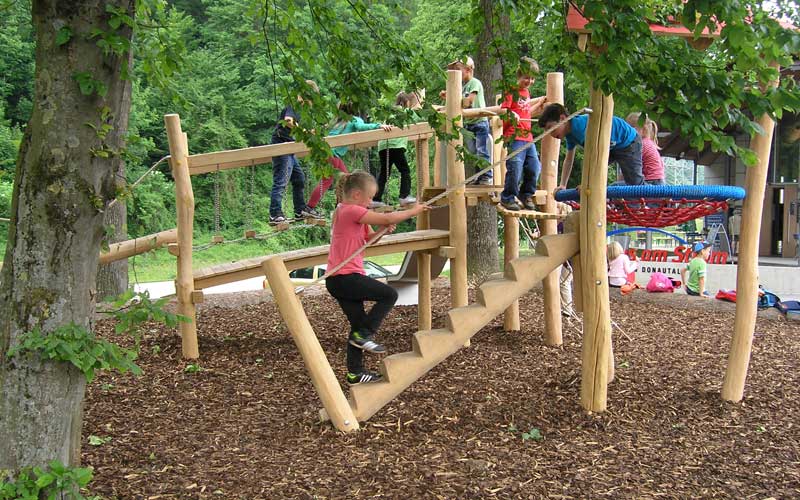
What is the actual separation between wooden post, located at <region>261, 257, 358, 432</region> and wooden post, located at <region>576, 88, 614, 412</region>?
1538 mm

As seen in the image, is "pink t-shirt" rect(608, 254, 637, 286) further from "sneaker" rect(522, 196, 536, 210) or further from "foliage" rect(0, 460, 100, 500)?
"foliage" rect(0, 460, 100, 500)

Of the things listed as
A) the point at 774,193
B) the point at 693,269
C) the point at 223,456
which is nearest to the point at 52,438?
the point at 223,456

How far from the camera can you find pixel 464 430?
468cm

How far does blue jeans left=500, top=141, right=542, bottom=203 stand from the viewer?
671 cm

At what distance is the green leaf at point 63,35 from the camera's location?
3100 mm

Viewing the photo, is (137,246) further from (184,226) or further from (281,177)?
(281,177)

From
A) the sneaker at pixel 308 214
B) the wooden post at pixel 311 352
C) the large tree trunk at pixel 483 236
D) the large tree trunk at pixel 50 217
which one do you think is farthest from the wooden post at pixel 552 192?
the large tree trunk at pixel 50 217

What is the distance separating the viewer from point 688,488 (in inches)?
153

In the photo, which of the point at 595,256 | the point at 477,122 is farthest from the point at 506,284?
the point at 477,122

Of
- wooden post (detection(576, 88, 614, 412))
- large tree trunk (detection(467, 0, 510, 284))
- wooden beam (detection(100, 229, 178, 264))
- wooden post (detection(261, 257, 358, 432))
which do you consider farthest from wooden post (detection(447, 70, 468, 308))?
large tree trunk (detection(467, 0, 510, 284))

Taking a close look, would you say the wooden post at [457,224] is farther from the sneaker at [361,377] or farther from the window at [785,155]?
the window at [785,155]

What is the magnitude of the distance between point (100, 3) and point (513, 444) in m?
3.10

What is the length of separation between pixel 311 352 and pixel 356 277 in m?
0.59

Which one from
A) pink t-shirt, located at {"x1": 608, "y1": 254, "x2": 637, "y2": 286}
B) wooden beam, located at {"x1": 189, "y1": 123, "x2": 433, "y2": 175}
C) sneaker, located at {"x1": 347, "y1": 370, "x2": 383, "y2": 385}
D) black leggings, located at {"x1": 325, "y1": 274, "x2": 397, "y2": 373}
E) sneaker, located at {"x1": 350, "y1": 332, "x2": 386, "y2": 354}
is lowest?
pink t-shirt, located at {"x1": 608, "y1": 254, "x2": 637, "y2": 286}
